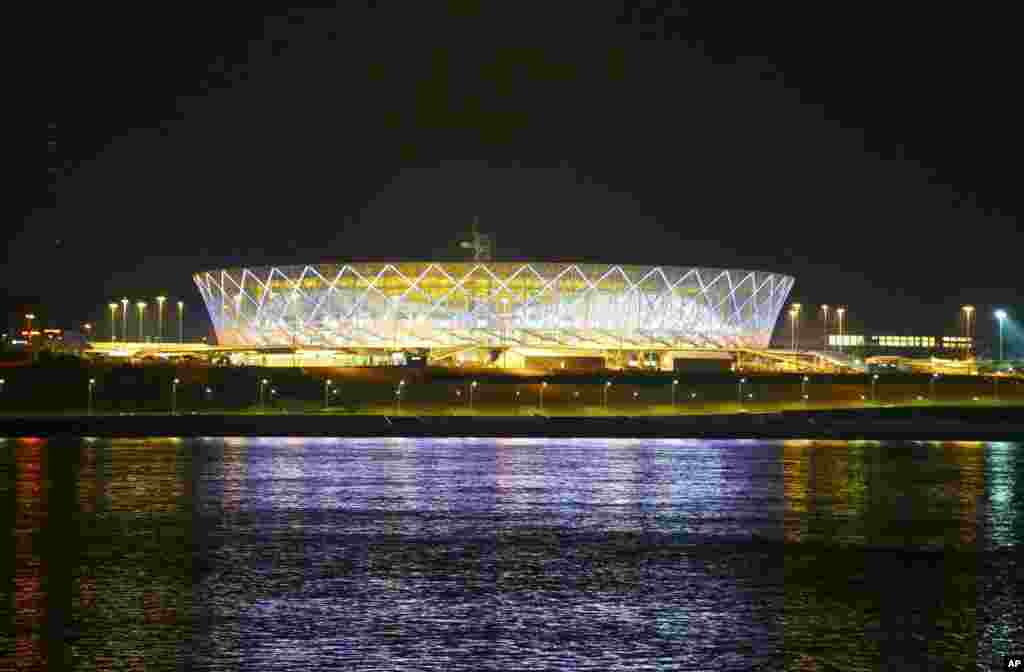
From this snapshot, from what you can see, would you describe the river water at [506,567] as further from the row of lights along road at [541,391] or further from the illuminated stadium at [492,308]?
the illuminated stadium at [492,308]

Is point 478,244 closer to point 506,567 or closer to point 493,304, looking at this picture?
point 493,304

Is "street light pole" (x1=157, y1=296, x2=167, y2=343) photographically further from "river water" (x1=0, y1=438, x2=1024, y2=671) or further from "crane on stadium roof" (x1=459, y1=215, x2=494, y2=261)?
"river water" (x1=0, y1=438, x2=1024, y2=671)

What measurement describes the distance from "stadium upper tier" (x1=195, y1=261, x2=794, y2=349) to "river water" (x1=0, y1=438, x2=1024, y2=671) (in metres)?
58.3

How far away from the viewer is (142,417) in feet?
199

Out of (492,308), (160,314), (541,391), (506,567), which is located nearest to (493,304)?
(492,308)

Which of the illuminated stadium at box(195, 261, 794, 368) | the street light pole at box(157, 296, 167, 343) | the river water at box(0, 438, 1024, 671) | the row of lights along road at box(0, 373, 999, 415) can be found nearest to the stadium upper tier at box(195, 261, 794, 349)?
the illuminated stadium at box(195, 261, 794, 368)

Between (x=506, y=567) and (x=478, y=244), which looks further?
(x=478, y=244)

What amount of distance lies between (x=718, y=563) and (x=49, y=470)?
75.0ft

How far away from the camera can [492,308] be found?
320 ft

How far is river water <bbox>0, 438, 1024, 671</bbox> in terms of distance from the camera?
14.7m

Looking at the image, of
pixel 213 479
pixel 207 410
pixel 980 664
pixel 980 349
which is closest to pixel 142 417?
pixel 207 410

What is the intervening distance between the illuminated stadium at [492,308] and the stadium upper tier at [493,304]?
79 millimetres

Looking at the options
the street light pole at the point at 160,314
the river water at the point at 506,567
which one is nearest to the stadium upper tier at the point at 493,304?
the street light pole at the point at 160,314

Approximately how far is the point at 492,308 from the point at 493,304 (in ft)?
1.19
